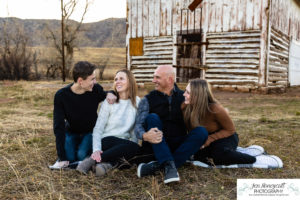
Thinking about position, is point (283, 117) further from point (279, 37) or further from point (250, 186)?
point (279, 37)

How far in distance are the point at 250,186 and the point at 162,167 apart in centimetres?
95

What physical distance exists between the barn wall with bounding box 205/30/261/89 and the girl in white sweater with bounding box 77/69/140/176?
10.0 m

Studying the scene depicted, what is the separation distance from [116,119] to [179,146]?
0.85 metres

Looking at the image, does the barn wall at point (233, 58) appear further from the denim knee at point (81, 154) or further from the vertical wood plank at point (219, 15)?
the denim knee at point (81, 154)

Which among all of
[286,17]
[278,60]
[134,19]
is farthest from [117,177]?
[286,17]

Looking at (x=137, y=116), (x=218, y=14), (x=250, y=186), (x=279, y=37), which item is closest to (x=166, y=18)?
(x=218, y=14)

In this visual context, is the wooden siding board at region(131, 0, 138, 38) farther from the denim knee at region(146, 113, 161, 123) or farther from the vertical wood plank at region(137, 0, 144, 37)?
the denim knee at region(146, 113, 161, 123)

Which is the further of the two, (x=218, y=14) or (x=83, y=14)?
(x=83, y=14)

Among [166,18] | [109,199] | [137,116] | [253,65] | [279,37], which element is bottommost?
[109,199]

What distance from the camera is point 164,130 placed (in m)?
3.66

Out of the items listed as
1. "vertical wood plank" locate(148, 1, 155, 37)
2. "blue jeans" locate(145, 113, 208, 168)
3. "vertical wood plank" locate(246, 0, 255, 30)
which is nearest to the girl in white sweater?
"blue jeans" locate(145, 113, 208, 168)

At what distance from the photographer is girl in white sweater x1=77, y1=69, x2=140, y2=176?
346 centimetres

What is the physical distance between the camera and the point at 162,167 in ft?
10.9

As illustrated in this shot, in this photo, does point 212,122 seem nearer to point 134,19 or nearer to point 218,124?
point 218,124
